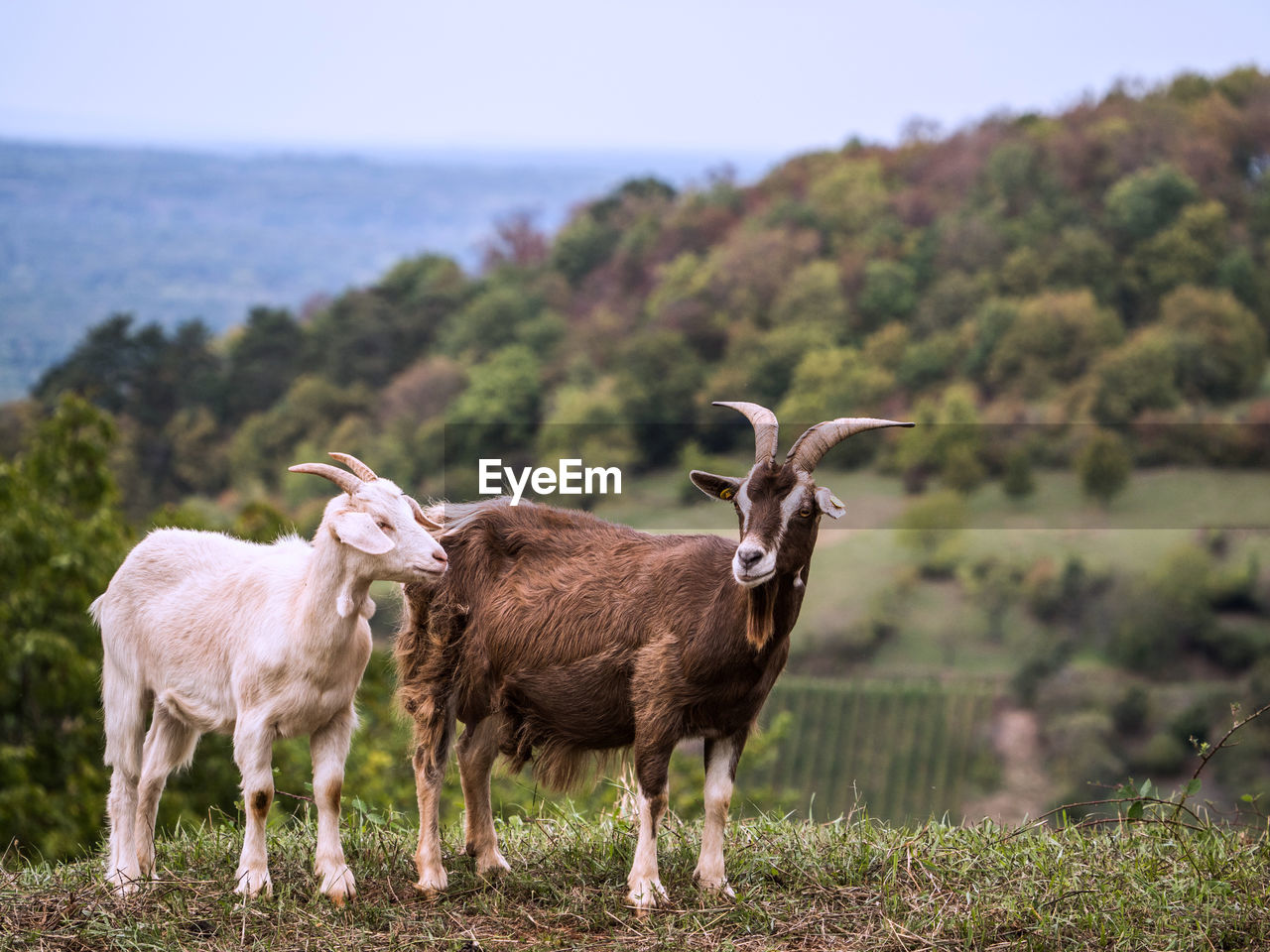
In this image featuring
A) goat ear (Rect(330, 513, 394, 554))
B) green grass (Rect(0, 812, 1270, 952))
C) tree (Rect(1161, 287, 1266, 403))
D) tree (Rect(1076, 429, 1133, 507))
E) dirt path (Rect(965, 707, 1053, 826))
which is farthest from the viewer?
tree (Rect(1161, 287, 1266, 403))

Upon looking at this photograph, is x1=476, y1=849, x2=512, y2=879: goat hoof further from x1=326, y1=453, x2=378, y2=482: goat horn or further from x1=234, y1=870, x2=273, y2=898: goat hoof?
x1=326, y1=453, x2=378, y2=482: goat horn

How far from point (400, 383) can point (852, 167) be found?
39.0 meters

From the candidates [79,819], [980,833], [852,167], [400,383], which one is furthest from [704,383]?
[980,833]

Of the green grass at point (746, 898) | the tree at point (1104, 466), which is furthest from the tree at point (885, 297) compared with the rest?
the green grass at point (746, 898)

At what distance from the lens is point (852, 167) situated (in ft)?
350

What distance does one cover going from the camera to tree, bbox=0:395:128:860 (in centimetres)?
2038

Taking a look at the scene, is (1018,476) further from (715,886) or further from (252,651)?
(252,651)

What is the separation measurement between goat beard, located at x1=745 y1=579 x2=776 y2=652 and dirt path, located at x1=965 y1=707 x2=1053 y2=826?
175ft

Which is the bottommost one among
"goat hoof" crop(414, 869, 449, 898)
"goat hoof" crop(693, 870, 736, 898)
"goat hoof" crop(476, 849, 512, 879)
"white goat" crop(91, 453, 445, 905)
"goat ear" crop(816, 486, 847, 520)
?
"goat hoof" crop(476, 849, 512, 879)

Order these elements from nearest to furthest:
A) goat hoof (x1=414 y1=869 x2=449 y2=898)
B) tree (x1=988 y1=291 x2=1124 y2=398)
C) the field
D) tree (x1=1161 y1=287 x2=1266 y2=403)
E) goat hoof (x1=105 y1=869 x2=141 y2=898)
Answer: goat hoof (x1=105 y1=869 x2=141 y2=898) < goat hoof (x1=414 y1=869 x2=449 y2=898) < the field < tree (x1=1161 y1=287 x2=1266 y2=403) < tree (x1=988 y1=291 x2=1124 y2=398)

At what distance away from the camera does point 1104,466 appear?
246 ft

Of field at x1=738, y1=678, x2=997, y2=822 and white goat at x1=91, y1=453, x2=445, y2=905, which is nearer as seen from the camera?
white goat at x1=91, y1=453, x2=445, y2=905

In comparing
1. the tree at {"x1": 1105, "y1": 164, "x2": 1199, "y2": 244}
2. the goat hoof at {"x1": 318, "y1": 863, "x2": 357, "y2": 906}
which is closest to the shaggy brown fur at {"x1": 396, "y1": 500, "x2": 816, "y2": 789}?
the goat hoof at {"x1": 318, "y1": 863, "x2": 357, "y2": 906}

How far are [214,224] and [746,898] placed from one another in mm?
134229
